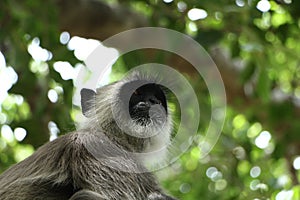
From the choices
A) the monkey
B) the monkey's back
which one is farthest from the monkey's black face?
the monkey's back

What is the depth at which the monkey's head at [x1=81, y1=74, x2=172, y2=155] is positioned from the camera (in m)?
4.48

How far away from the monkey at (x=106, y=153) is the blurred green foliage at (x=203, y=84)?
1.30ft

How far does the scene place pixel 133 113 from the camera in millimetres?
4492

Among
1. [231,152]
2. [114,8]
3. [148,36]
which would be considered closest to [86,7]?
[114,8]

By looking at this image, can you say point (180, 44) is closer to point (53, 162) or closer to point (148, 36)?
point (148, 36)

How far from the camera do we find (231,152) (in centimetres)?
688

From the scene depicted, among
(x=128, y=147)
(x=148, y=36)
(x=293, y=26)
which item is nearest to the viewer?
(x=128, y=147)

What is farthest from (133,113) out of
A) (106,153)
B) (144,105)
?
(106,153)

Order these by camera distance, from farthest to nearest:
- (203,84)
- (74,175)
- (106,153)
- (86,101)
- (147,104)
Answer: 1. (203,84)
2. (86,101)
3. (147,104)
4. (106,153)
5. (74,175)

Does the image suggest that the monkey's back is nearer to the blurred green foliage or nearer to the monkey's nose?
the monkey's nose

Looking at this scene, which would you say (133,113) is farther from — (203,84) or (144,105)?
(203,84)

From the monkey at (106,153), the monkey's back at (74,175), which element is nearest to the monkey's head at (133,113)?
the monkey at (106,153)

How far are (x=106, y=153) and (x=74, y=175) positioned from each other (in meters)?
0.25

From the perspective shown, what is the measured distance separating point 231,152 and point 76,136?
2.83 metres
